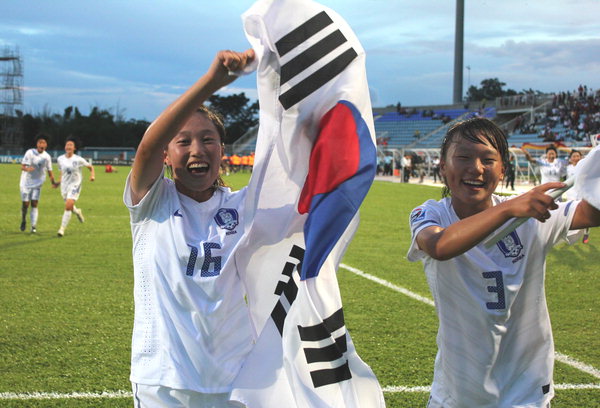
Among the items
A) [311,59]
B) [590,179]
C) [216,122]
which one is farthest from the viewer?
[216,122]

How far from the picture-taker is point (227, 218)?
9.18ft

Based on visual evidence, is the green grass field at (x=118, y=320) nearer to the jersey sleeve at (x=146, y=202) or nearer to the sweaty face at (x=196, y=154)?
the jersey sleeve at (x=146, y=202)

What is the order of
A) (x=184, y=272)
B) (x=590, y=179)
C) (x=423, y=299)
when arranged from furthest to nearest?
(x=423, y=299), (x=184, y=272), (x=590, y=179)

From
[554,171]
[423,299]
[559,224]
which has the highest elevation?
[554,171]

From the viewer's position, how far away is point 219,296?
8.55 feet

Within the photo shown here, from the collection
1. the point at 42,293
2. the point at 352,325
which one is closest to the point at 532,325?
the point at 352,325

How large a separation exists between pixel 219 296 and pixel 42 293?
5.87m

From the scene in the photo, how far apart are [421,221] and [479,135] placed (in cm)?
45

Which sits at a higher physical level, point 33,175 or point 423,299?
point 33,175

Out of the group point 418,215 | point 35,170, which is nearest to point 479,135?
point 418,215

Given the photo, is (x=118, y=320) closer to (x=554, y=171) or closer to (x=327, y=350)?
(x=327, y=350)

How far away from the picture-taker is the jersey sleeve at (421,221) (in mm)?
2718

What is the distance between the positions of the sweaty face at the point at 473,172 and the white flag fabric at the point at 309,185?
48 cm

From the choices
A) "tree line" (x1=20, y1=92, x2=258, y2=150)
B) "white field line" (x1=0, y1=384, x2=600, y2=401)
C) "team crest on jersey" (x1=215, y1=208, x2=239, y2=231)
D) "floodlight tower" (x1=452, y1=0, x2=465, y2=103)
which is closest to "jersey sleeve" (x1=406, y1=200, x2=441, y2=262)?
"team crest on jersey" (x1=215, y1=208, x2=239, y2=231)
